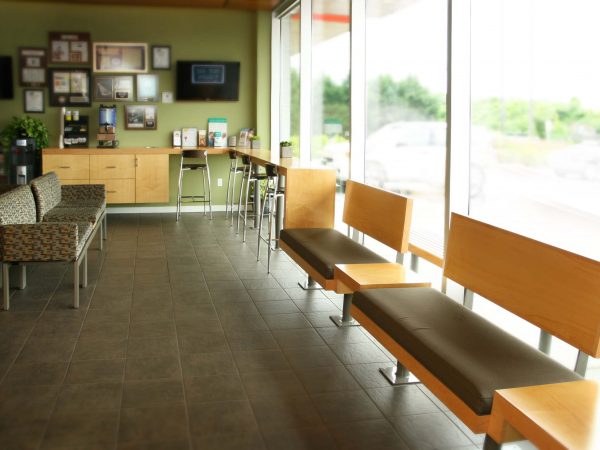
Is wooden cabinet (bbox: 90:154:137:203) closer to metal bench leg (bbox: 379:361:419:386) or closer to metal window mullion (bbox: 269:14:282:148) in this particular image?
metal window mullion (bbox: 269:14:282:148)

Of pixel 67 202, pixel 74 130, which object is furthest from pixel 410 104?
pixel 74 130

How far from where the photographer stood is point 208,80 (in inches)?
388

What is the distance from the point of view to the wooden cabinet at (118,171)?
912 cm

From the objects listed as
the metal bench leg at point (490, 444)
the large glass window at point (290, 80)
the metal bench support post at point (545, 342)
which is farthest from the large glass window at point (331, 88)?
the metal bench leg at point (490, 444)

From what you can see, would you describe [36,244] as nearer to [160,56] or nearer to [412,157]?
[412,157]

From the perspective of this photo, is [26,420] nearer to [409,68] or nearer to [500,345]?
[500,345]

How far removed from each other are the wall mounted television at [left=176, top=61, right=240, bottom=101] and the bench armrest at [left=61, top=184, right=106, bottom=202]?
2.80 m

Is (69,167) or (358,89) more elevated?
(358,89)

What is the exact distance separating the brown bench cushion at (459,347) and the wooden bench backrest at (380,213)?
85cm

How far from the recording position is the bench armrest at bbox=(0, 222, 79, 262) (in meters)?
4.72

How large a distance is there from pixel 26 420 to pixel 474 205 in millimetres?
2838

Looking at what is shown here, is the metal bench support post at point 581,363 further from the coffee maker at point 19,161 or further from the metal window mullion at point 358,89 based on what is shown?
the coffee maker at point 19,161

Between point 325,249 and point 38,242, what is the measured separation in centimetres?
203

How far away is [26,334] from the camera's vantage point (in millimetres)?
4297
